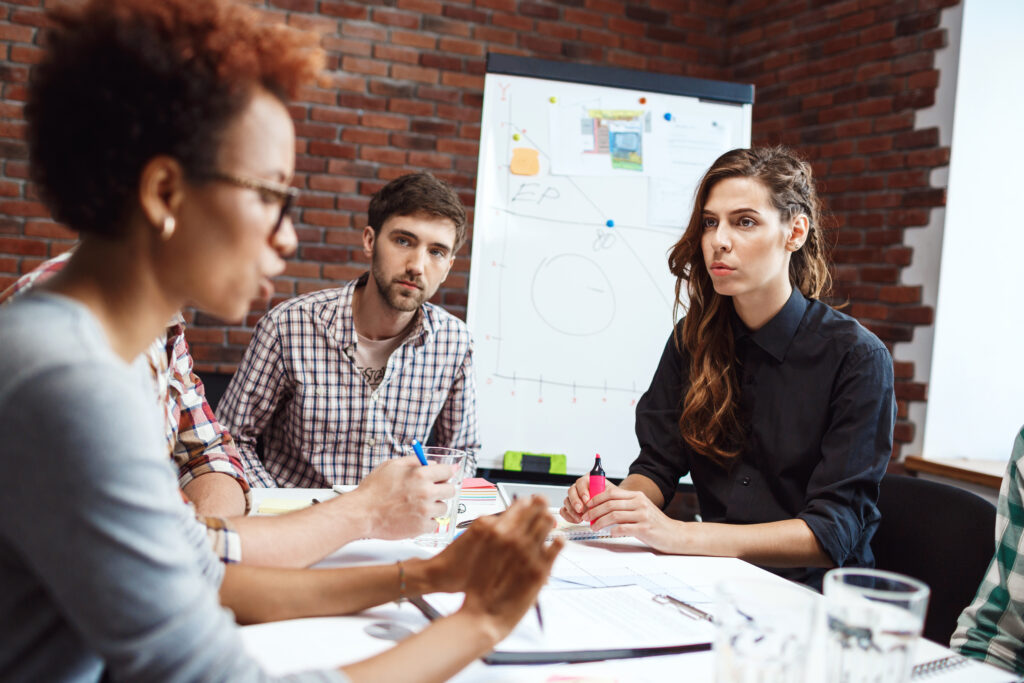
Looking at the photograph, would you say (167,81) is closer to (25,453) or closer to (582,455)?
(25,453)

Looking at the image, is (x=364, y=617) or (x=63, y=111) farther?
(x=364, y=617)

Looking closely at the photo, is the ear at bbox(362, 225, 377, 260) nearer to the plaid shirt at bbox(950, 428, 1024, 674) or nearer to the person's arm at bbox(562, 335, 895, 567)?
the person's arm at bbox(562, 335, 895, 567)

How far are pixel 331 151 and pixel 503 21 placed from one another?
99 cm

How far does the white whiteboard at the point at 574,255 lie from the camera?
2.44 metres

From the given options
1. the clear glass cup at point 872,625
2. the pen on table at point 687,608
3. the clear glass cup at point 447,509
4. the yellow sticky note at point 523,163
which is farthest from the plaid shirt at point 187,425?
the yellow sticky note at point 523,163

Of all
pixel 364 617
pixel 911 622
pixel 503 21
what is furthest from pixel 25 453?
pixel 503 21

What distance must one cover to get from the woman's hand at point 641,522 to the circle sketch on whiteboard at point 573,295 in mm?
1242

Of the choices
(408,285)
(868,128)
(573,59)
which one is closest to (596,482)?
(408,285)

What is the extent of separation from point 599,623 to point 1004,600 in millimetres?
600

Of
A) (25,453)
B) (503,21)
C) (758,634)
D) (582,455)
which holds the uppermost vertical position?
(503,21)

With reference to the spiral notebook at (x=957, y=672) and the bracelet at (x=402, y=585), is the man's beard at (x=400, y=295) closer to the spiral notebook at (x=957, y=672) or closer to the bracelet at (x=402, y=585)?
the bracelet at (x=402, y=585)

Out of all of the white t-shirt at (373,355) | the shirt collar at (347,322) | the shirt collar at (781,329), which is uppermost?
the shirt collar at (781,329)

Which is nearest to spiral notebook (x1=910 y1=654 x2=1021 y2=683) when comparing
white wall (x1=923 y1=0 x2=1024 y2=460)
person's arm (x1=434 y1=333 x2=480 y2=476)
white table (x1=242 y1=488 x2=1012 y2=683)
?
white table (x1=242 y1=488 x2=1012 y2=683)

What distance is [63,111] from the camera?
0.64 metres
